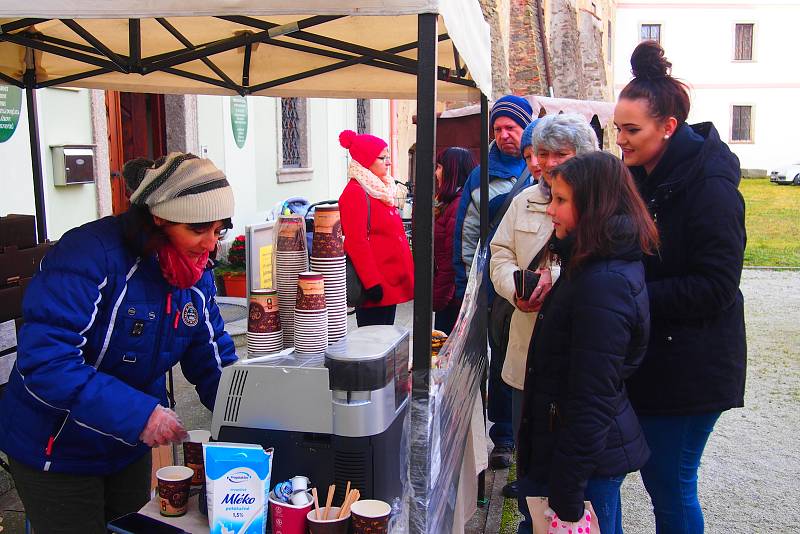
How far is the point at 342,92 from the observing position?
3.89 metres

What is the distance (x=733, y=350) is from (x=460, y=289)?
6.87 feet

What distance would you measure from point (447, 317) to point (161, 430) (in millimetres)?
2893

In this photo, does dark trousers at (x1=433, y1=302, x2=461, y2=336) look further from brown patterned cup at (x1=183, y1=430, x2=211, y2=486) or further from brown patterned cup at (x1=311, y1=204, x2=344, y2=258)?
brown patterned cup at (x1=183, y1=430, x2=211, y2=486)

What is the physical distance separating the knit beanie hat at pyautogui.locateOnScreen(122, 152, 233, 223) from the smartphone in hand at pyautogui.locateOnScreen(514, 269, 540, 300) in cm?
114

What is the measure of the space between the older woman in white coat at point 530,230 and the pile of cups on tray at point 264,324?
1.00 meters

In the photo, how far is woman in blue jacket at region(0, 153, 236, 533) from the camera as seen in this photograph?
74.0 inches

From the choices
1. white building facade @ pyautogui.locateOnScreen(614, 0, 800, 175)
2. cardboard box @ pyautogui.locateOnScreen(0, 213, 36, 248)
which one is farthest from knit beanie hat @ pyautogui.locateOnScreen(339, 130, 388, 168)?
white building facade @ pyautogui.locateOnScreen(614, 0, 800, 175)

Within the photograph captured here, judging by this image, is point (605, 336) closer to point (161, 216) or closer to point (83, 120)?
point (161, 216)

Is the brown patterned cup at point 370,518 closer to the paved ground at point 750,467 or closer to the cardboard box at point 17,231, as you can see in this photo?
the paved ground at point 750,467

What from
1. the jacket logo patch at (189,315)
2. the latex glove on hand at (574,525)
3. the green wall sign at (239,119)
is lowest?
the latex glove on hand at (574,525)

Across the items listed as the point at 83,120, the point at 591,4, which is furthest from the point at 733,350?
the point at 591,4

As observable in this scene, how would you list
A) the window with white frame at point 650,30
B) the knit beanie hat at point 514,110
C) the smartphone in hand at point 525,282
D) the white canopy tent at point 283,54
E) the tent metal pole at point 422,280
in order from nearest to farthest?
1. the white canopy tent at point 283,54
2. the tent metal pole at point 422,280
3. the smartphone in hand at point 525,282
4. the knit beanie hat at point 514,110
5. the window with white frame at point 650,30

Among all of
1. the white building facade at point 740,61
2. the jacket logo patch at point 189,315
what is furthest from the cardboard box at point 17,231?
the white building facade at point 740,61

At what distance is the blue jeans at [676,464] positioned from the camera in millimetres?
2434
